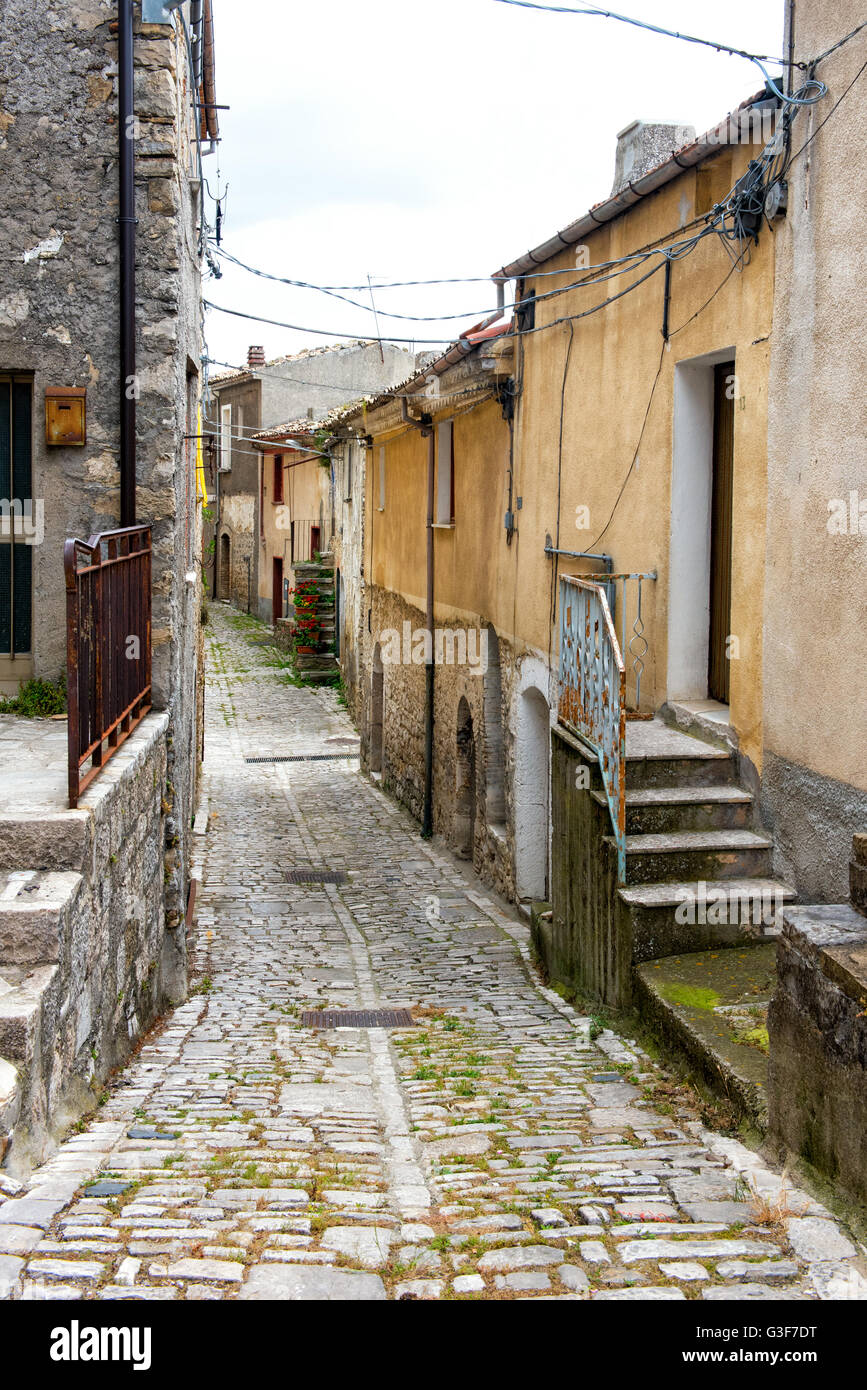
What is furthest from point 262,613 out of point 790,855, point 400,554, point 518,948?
point 790,855

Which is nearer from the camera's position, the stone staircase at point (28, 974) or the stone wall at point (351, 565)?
the stone staircase at point (28, 974)

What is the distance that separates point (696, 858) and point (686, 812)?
0.34 meters

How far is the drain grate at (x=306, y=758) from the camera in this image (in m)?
20.3

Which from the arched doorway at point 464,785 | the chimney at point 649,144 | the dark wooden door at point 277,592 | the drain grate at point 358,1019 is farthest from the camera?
the dark wooden door at point 277,592

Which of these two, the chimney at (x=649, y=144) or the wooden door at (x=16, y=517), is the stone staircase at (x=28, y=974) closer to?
the wooden door at (x=16, y=517)

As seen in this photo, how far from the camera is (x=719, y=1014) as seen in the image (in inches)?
219

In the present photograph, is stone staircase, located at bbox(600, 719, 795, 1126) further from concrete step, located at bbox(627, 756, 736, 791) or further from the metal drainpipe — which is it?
the metal drainpipe

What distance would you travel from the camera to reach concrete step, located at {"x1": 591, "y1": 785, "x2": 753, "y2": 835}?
6.82m

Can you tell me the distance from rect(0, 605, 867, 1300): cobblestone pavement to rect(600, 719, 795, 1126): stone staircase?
33cm

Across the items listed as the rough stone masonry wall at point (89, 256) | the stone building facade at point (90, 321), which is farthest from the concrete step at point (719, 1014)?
the rough stone masonry wall at point (89, 256)

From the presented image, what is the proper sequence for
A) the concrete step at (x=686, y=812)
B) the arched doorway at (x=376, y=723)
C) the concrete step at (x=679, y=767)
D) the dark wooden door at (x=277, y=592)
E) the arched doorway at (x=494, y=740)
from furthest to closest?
the dark wooden door at (x=277, y=592)
the arched doorway at (x=376, y=723)
the arched doorway at (x=494, y=740)
the concrete step at (x=679, y=767)
the concrete step at (x=686, y=812)

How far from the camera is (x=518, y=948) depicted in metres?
10.3

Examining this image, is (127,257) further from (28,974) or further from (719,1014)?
(719,1014)

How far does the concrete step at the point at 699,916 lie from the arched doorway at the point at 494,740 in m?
6.39
